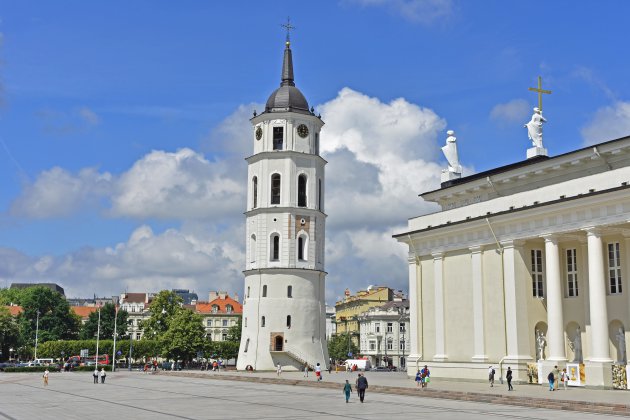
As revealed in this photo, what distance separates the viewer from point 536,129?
2117 inches

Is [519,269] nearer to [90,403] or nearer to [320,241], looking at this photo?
[90,403]

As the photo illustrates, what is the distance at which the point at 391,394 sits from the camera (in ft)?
140

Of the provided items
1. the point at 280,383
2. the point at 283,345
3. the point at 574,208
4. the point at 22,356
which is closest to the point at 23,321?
the point at 22,356

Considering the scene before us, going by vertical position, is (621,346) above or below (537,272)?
below

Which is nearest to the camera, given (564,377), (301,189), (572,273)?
(564,377)

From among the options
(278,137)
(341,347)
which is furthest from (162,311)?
(341,347)

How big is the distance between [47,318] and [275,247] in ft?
220

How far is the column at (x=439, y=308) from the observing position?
51.6 meters

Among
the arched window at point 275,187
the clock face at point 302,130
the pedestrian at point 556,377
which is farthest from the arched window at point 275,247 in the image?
the pedestrian at point 556,377

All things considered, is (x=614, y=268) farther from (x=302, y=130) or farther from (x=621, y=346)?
(x=302, y=130)

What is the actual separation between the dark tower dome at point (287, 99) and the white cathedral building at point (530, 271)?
98.0 ft

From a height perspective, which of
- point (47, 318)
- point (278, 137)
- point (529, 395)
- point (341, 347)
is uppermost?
point (278, 137)

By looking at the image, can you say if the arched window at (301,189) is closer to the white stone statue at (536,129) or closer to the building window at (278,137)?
the building window at (278,137)

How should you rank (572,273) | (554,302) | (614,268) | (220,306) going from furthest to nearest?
(220,306) < (572,273) < (554,302) < (614,268)
